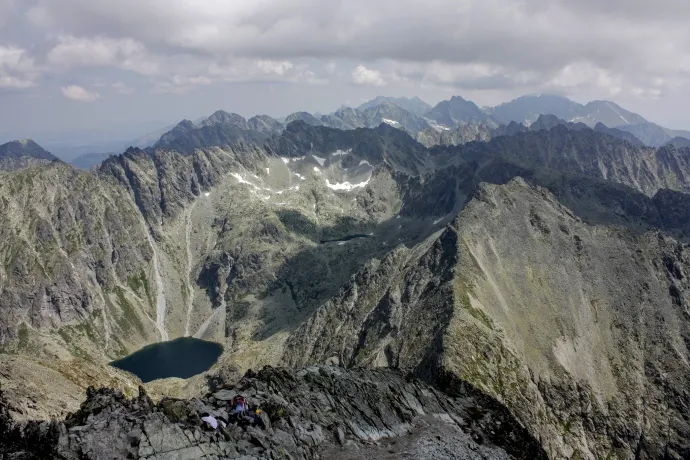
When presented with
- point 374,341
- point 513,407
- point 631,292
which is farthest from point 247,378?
point 631,292

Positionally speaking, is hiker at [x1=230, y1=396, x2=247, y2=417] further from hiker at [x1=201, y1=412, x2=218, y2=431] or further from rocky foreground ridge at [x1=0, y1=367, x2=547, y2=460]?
hiker at [x1=201, y1=412, x2=218, y2=431]

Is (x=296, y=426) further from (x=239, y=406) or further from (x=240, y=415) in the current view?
(x=239, y=406)

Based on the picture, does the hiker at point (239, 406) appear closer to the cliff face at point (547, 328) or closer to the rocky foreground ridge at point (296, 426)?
the rocky foreground ridge at point (296, 426)

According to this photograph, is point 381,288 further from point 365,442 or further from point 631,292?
point 365,442

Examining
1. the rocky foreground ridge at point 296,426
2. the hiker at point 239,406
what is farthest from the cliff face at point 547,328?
the hiker at point 239,406

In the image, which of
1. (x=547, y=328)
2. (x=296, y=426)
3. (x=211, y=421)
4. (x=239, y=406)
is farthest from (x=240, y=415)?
(x=547, y=328)
